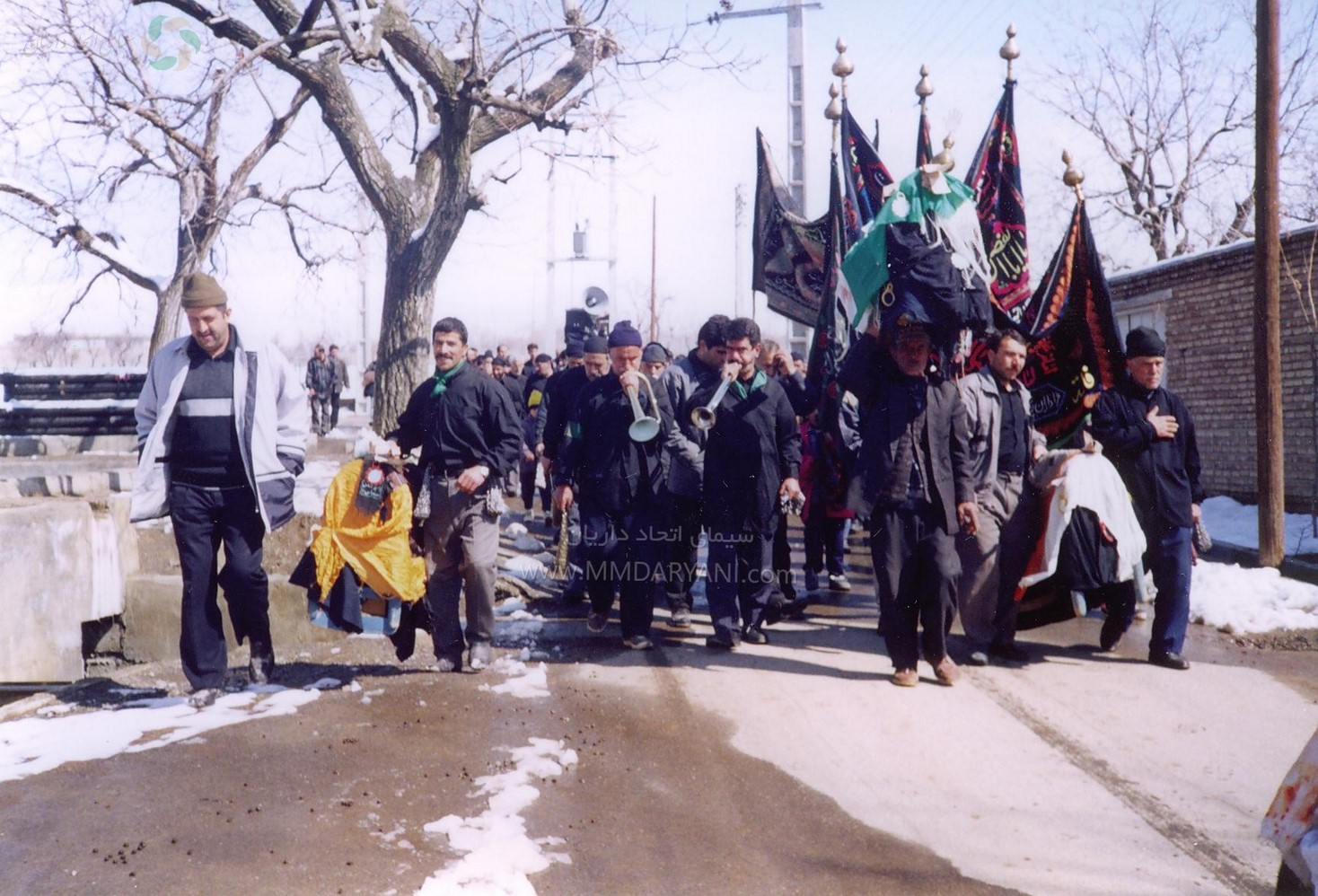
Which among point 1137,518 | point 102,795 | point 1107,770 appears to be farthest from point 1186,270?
point 102,795

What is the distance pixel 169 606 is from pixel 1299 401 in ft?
40.5

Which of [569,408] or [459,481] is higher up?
[569,408]

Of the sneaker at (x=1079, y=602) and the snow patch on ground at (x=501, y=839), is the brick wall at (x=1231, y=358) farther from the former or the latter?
the snow patch on ground at (x=501, y=839)

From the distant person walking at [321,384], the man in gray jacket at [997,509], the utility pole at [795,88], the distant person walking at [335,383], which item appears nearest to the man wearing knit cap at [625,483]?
the man in gray jacket at [997,509]

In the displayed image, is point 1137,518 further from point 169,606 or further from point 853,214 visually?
point 169,606

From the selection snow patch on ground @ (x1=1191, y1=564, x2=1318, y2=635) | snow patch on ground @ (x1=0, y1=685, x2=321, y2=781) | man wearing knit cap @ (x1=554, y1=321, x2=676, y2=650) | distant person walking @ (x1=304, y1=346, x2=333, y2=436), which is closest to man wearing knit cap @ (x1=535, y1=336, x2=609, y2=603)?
man wearing knit cap @ (x1=554, y1=321, x2=676, y2=650)

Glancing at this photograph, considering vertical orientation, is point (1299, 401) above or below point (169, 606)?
above

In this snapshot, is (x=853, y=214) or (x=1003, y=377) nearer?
(x=1003, y=377)

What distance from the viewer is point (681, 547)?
26.4ft

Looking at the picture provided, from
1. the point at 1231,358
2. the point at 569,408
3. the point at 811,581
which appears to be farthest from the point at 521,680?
the point at 1231,358

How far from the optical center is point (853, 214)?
31.4ft

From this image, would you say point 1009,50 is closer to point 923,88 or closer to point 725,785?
point 923,88

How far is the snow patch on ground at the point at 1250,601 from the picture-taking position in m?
7.82

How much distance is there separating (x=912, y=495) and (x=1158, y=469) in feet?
5.34
